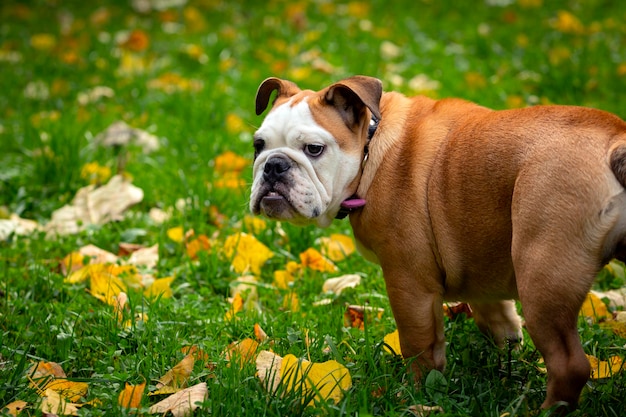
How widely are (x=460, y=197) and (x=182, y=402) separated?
1.36m

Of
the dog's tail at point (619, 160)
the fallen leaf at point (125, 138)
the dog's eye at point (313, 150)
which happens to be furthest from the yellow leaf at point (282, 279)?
the fallen leaf at point (125, 138)

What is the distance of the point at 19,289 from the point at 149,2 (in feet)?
23.3

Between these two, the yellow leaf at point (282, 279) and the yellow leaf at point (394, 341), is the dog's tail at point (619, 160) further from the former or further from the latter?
the yellow leaf at point (282, 279)

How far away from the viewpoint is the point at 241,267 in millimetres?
4496

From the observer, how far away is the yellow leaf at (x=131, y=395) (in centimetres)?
302

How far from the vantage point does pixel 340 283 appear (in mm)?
4281

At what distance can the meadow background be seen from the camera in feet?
10.7

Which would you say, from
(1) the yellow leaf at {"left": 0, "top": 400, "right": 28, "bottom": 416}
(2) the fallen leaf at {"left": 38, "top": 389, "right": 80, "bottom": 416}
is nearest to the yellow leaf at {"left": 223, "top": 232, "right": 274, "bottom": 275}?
(2) the fallen leaf at {"left": 38, "top": 389, "right": 80, "bottom": 416}

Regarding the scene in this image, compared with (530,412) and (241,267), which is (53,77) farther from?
(530,412)

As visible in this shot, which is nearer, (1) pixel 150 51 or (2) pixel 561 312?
(2) pixel 561 312

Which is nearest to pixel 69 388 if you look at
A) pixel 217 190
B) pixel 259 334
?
pixel 259 334

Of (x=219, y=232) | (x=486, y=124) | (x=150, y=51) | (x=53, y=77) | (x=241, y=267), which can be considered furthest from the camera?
(x=150, y=51)

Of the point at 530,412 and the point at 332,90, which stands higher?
the point at 332,90

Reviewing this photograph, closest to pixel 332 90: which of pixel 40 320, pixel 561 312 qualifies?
pixel 561 312
